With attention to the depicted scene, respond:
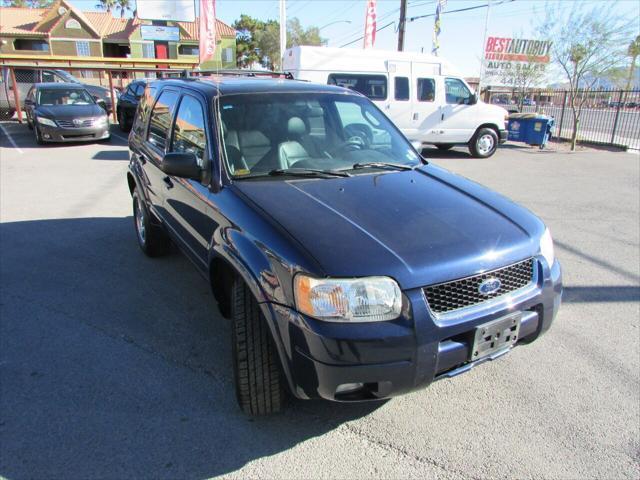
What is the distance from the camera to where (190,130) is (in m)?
3.58

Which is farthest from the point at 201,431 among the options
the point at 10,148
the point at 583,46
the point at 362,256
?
the point at 583,46

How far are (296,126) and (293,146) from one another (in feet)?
0.65

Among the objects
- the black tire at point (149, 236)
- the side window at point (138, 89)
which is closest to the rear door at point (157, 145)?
the black tire at point (149, 236)

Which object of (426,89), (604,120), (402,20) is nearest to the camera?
(426,89)

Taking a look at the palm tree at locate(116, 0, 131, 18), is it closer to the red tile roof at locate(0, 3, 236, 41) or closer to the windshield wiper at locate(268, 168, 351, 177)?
the red tile roof at locate(0, 3, 236, 41)

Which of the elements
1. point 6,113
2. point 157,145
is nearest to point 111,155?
point 157,145

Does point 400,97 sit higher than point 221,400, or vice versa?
point 400,97

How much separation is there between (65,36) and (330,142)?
57186mm

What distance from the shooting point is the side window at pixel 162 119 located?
406 cm

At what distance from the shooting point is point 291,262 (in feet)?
7.29

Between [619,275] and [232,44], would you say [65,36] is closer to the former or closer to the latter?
[232,44]

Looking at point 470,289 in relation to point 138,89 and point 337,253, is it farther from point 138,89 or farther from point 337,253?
point 138,89

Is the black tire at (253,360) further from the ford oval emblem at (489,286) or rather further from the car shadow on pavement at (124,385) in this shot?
the ford oval emblem at (489,286)

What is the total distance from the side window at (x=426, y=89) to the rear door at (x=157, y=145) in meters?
9.07
